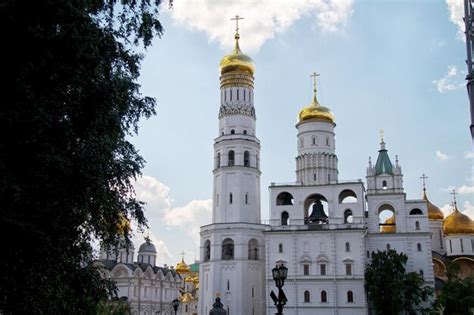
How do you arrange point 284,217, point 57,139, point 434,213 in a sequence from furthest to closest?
point 434,213 → point 284,217 → point 57,139

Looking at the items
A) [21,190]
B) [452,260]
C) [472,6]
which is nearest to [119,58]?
[21,190]

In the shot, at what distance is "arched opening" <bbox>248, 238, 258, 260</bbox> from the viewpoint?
46.5m

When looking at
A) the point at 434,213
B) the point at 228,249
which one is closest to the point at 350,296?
the point at 228,249

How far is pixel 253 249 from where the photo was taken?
47000 millimetres

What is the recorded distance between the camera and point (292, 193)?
46312 mm

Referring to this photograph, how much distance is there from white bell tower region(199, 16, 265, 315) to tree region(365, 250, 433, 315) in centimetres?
925

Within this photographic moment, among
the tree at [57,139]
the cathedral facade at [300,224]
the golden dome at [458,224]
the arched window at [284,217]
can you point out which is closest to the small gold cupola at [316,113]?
the cathedral facade at [300,224]

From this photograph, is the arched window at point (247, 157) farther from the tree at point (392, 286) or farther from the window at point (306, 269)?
the tree at point (392, 286)

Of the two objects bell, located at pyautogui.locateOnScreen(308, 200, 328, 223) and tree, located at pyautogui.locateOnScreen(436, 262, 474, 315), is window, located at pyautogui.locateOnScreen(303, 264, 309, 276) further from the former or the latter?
tree, located at pyautogui.locateOnScreen(436, 262, 474, 315)

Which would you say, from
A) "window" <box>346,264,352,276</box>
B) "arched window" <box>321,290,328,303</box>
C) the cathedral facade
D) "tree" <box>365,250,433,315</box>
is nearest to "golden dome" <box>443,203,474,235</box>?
the cathedral facade

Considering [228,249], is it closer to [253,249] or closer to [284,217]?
[253,249]

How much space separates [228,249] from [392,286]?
13.5 m

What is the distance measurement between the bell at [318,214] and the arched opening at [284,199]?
1981 mm

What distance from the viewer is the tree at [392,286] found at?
3922cm
